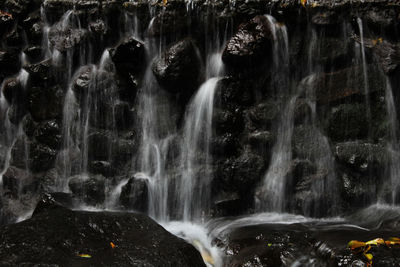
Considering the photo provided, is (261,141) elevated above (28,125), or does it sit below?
below

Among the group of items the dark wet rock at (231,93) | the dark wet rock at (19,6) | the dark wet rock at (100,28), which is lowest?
the dark wet rock at (231,93)

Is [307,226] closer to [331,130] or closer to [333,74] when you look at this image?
[331,130]

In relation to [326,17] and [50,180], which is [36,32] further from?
[326,17]

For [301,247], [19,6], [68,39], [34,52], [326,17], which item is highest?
[19,6]

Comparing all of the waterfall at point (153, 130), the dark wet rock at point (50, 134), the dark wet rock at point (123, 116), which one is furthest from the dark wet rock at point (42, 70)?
the waterfall at point (153, 130)

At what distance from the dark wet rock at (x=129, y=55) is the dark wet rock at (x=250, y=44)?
2.20m

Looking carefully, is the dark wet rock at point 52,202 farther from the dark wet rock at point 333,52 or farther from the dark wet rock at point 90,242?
the dark wet rock at point 333,52

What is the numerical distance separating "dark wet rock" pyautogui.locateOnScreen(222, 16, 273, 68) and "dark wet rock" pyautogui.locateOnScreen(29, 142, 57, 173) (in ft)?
17.7

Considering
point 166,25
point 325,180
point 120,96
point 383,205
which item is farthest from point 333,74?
point 120,96

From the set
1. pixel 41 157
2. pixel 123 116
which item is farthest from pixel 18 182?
pixel 123 116

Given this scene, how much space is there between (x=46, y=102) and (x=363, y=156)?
823 cm

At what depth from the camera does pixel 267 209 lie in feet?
25.5

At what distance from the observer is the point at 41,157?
381 inches

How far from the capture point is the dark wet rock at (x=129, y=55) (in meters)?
8.74
